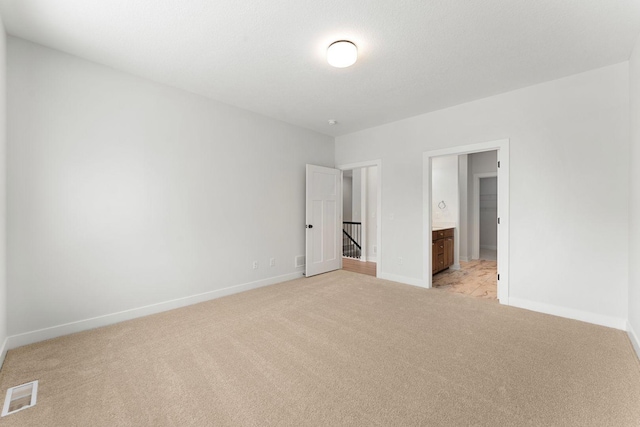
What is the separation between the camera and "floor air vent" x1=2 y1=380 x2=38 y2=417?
1.67 metres

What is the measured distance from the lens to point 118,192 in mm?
2936

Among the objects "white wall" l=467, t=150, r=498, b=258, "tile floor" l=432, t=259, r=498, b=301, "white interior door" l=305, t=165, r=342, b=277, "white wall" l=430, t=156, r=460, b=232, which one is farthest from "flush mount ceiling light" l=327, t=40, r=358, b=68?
"white wall" l=467, t=150, r=498, b=258

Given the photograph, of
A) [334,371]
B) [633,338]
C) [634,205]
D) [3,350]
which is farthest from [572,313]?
[3,350]

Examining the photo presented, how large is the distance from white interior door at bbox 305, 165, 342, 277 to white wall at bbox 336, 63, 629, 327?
227cm

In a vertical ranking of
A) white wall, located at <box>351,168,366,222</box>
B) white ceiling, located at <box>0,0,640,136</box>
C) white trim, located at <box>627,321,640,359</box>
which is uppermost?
white ceiling, located at <box>0,0,640,136</box>

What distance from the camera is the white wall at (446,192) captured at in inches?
246

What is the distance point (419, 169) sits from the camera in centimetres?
433

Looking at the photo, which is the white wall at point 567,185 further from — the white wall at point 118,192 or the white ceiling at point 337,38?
the white wall at point 118,192

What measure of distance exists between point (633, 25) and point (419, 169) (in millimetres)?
2468

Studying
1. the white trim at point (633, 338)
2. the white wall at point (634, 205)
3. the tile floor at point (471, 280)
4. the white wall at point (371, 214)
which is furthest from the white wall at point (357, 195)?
the white trim at point (633, 338)

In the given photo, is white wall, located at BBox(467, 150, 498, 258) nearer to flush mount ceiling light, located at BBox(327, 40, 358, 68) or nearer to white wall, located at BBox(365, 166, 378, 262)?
white wall, located at BBox(365, 166, 378, 262)

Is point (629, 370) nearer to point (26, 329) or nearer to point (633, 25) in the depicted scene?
point (633, 25)

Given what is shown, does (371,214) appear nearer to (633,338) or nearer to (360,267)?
(360,267)

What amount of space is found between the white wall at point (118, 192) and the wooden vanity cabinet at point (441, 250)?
9.68 feet
